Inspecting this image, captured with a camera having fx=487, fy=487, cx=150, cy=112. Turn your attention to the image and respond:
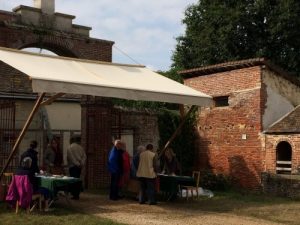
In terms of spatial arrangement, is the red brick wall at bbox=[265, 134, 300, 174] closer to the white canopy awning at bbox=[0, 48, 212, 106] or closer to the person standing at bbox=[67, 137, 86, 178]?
the white canopy awning at bbox=[0, 48, 212, 106]

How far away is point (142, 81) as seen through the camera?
501 inches

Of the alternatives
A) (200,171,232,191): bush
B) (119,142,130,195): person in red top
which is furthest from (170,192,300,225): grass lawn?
(119,142,130,195): person in red top

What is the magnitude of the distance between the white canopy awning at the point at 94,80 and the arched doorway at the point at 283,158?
3981 millimetres

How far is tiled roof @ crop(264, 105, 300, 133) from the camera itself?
1480cm

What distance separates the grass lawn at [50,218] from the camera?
9.10 metres

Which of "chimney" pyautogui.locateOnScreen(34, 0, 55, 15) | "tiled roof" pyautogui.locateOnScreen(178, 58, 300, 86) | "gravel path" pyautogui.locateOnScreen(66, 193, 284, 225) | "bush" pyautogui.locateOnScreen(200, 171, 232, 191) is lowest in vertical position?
"gravel path" pyautogui.locateOnScreen(66, 193, 284, 225)

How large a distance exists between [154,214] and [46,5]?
10.4 metres

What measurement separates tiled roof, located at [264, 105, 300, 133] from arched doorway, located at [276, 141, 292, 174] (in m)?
0.50

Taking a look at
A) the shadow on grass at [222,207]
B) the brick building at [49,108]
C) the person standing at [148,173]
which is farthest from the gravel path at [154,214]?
the brick building at [49,108]

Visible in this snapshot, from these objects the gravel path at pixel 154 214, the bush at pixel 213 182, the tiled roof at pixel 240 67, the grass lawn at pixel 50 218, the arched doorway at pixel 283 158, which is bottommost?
the gravel path at pixel 154 214

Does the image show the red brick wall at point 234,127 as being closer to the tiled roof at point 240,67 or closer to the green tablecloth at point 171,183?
the tiled roof at point 240,67

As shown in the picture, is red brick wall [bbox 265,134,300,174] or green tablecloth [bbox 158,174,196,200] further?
red brick wall [bbox 265,134,300,174]

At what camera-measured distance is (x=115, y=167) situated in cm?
1221

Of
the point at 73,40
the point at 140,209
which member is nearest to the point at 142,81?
the point at 140,209
